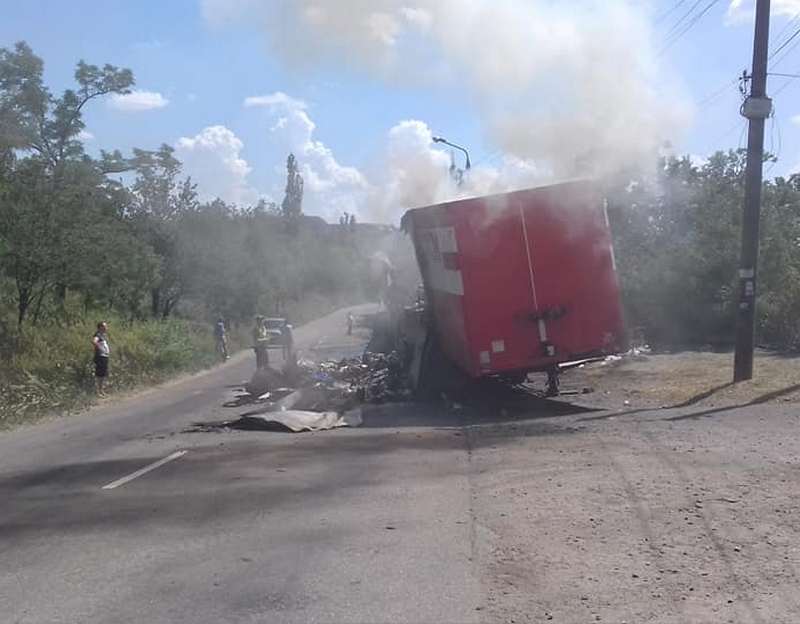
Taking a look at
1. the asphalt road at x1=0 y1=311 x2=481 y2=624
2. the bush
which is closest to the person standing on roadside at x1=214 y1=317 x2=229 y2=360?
the bush

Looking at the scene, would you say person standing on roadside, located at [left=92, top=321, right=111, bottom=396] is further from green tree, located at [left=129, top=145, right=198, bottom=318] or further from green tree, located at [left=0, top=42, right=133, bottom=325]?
green tree, located at [left=129, top=145, right=198, bottom=318]

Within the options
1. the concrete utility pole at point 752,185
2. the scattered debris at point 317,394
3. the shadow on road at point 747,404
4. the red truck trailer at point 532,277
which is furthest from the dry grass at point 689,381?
the scattered debris at point 317,394

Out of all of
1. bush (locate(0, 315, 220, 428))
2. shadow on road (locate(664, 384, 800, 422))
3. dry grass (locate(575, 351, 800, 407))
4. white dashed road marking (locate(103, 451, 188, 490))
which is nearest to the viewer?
white dashed road marking (locate(103, 451, 188, 490))

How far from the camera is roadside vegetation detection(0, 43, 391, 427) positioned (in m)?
22.7

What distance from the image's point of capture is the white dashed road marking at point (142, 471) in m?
9.64

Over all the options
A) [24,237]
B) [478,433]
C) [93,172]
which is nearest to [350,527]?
[478,433]

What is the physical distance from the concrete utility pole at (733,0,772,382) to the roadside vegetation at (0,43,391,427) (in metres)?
12.0

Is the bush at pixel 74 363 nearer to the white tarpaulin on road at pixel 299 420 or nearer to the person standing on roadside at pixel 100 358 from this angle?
the person standing on roadside at pixel 100 358

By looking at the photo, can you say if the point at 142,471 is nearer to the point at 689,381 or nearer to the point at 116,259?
the point at 689,381

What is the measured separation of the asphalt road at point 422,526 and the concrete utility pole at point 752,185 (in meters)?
2.62

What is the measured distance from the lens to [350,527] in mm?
7305

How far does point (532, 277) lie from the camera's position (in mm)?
14008

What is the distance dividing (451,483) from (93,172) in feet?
98.7

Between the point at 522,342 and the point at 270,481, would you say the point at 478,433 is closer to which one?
the point at 522,342
